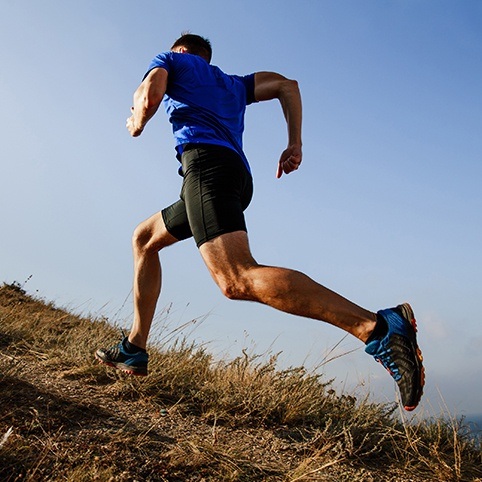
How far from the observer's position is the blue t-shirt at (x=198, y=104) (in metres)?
2.96

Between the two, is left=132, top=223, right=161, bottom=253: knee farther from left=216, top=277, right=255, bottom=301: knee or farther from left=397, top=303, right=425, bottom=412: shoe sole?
left=397, top=303, right=425, bottom=412: shoe sole

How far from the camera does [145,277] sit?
357 cm

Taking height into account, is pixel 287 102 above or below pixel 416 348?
above

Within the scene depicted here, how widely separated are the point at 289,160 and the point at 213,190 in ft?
2.18

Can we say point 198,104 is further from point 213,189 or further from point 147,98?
point 213,189

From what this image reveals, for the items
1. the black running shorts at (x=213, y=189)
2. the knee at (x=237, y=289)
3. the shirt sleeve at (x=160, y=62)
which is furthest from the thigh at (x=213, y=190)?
the shirt sleeve at (x=160, y=62)

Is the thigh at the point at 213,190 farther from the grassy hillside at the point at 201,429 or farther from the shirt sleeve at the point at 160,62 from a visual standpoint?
the grassy hillside at the point at 201,429

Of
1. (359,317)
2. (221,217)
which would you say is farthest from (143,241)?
(359,317)

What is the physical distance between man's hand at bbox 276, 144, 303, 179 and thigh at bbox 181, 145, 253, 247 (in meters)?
0.31

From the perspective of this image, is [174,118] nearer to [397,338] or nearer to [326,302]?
[326,302]

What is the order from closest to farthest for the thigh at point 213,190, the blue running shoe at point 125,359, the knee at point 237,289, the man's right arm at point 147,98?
the knee at point 237,289 < the thigh at point 213,190 < the man's right arm at point 147,98 < the blue running shoe at point 125,359

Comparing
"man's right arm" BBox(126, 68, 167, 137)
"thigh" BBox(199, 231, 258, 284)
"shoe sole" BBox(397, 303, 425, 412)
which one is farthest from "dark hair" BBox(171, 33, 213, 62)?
"shoe sole" BBox(397, 303, 425, 412)

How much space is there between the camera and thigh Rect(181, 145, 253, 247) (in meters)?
2.63

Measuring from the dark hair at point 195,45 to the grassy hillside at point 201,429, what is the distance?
88.4 inches
